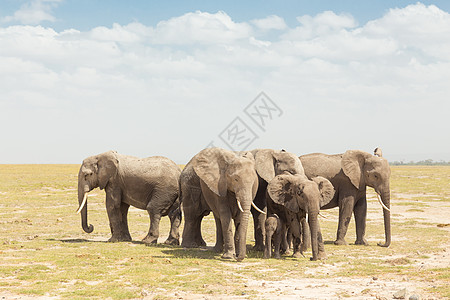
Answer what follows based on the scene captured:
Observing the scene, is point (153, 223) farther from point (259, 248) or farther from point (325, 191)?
point (325, 191)

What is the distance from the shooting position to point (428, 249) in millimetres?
16922

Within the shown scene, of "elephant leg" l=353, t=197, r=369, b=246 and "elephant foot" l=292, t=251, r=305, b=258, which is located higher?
"elephant leg" l=353, t=197, r=369, b=246

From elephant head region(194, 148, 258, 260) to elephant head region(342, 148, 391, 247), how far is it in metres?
5.31

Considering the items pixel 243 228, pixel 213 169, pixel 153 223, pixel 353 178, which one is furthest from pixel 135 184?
pixel 353 178

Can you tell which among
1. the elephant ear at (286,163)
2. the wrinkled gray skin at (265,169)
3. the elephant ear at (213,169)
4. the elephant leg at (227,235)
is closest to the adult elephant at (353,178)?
the elephant ear at (286,163)

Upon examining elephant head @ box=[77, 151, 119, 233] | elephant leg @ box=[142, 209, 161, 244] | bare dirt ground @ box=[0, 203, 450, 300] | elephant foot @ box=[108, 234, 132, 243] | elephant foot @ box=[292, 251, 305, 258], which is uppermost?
elephant head @ box=[77, 151, 119, 233]

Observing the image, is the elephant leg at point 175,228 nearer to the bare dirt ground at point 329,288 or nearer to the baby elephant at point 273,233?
the baby elephant at point 273,233

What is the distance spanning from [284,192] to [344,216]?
15.8 feet

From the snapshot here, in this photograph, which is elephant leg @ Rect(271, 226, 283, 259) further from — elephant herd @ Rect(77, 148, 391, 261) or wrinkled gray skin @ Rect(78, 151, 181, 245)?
wrinkled gray skin @ Rect(78, 151, 181, 245)

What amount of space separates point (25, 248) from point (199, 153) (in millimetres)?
6256

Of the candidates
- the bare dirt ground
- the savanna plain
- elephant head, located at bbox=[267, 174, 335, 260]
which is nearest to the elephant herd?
elephant head, located at bbox=[267, 174, 335, 260]

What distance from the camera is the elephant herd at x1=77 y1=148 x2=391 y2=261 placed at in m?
14.4

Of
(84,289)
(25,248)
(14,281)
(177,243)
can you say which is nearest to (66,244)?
(25,248)

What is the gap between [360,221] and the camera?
19.1 metres
